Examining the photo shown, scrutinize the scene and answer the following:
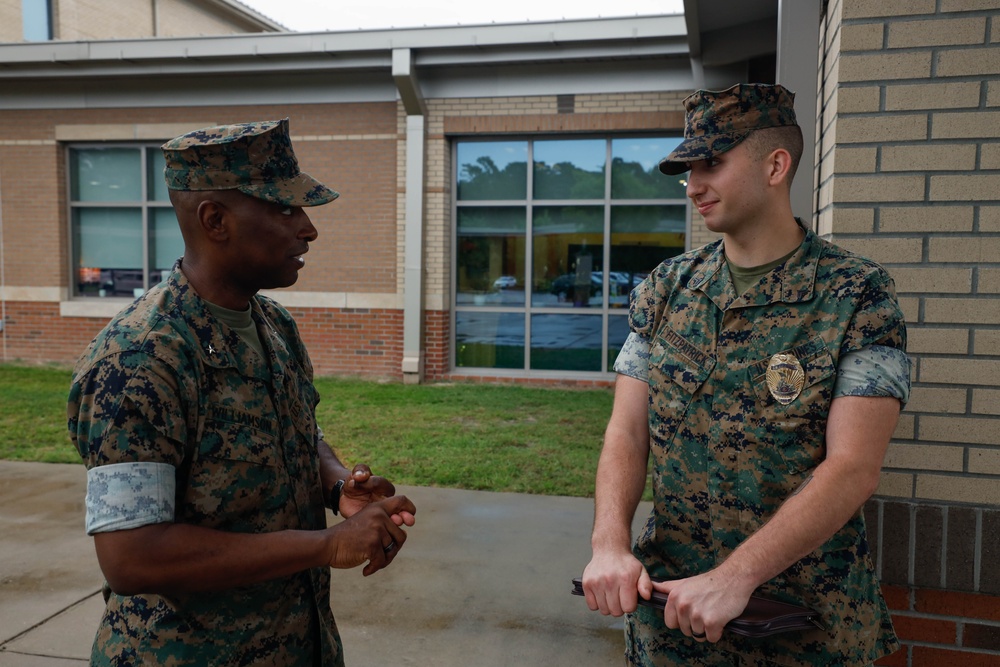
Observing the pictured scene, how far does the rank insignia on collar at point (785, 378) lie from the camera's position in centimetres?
173

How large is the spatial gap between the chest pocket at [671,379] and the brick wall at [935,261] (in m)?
0.99

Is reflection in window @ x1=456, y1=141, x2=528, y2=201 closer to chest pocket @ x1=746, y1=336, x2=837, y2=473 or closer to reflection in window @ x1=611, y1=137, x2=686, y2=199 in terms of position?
reflection in window @ x1=611, y1=137, x2=686, y2=199

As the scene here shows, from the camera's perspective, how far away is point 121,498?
152cm

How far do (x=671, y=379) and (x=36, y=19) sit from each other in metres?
19.9

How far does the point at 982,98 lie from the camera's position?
2.46 meters

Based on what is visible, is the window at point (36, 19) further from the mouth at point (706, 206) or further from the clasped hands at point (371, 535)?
the mouth at point (706, 206)

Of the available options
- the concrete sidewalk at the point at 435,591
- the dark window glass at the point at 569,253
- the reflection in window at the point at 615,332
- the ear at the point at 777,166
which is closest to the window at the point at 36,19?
the dark window glass at the point at 569,253

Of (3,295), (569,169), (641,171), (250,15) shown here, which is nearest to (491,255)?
(569,169)

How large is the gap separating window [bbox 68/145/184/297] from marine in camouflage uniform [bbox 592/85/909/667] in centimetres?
1147

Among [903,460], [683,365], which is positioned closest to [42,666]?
[683,365]

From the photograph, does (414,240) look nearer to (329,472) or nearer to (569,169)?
(569,169)

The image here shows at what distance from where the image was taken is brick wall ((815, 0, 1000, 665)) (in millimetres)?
2467

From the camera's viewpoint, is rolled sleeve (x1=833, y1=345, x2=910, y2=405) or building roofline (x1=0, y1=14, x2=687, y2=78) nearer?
rolled sleeve (x1=833, y1=345, x2=910, y2=405)

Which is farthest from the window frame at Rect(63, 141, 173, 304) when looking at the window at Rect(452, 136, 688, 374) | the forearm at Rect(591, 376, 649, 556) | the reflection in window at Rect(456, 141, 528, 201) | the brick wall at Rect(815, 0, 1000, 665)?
the forearm at Rect(591, 376, 649, 556)
